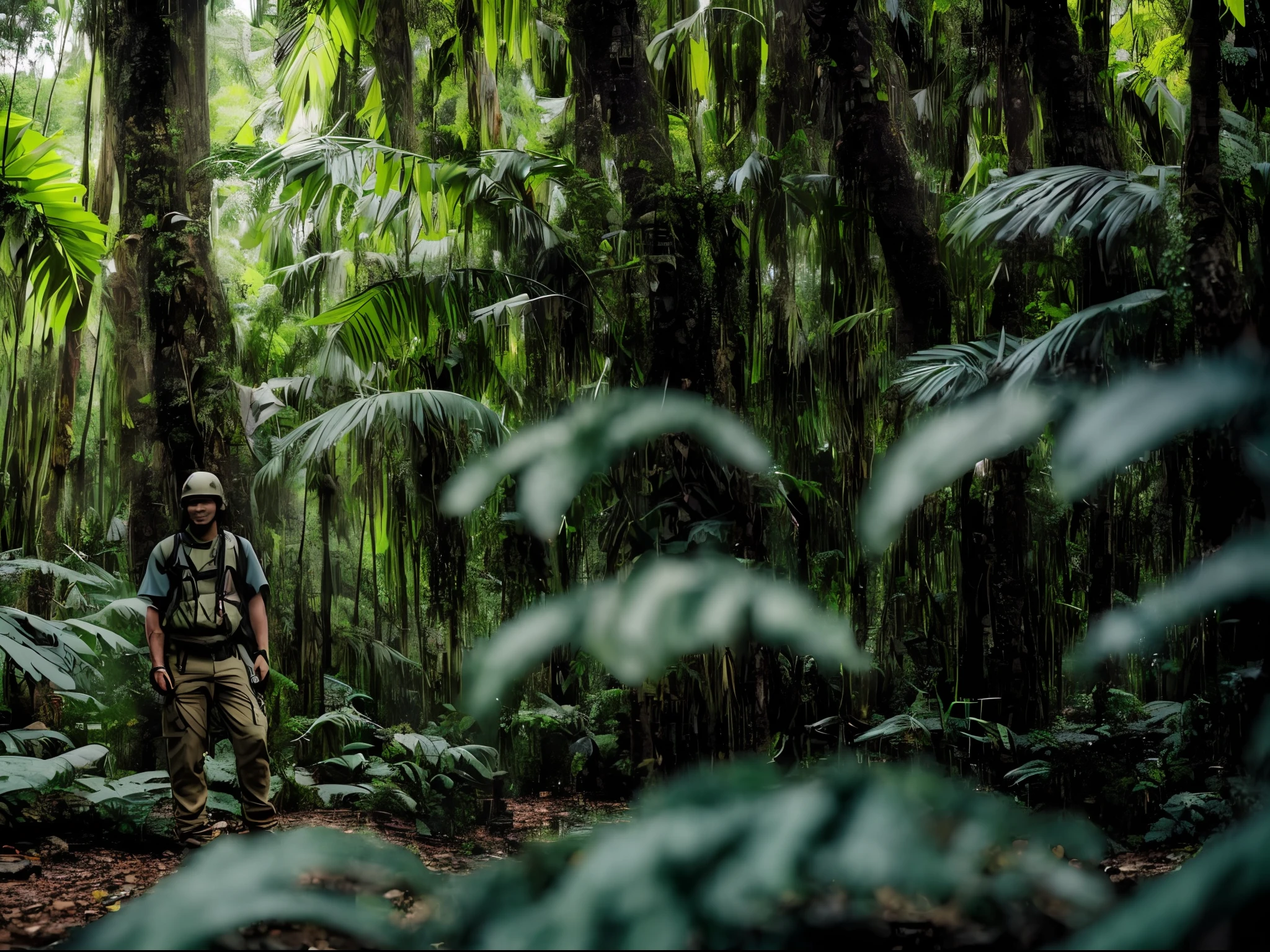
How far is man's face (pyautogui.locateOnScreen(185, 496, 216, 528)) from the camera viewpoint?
4.81 metres

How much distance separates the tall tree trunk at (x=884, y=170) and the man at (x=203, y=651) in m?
4.24

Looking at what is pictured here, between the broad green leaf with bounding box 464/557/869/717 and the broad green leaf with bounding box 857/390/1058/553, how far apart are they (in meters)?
0.08

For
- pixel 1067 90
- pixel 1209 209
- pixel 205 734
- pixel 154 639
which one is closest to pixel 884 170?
pixel 1067 90

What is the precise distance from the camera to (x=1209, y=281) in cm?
350

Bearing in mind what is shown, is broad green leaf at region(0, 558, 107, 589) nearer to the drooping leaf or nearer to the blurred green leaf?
the drooping leaf

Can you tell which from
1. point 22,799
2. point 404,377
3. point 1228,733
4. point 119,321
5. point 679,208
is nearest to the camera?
point 1228,733

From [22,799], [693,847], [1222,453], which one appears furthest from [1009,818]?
[22,799]

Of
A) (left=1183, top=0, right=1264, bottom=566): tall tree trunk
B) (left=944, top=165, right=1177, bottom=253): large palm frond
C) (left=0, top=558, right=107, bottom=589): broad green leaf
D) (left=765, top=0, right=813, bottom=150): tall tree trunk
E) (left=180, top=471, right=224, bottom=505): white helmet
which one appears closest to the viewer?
(left=1183, top=0, right=1264, bottom=566): tall tree trunk

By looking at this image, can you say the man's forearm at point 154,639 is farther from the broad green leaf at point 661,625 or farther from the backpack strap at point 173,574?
the broad green leaf at point 661,625

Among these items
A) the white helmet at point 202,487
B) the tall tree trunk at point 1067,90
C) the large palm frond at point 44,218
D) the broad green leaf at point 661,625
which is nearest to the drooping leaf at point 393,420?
the white helmet at point 202,487

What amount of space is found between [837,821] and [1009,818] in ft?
0.49

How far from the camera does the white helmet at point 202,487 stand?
4766mm

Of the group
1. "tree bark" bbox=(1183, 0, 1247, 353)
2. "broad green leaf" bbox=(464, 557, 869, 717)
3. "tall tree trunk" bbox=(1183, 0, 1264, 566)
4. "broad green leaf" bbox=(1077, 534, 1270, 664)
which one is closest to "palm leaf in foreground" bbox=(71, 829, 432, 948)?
"broad green leaf" bbox=(464, 557, 869, 717)

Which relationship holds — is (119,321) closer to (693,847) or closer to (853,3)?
(853,3)
